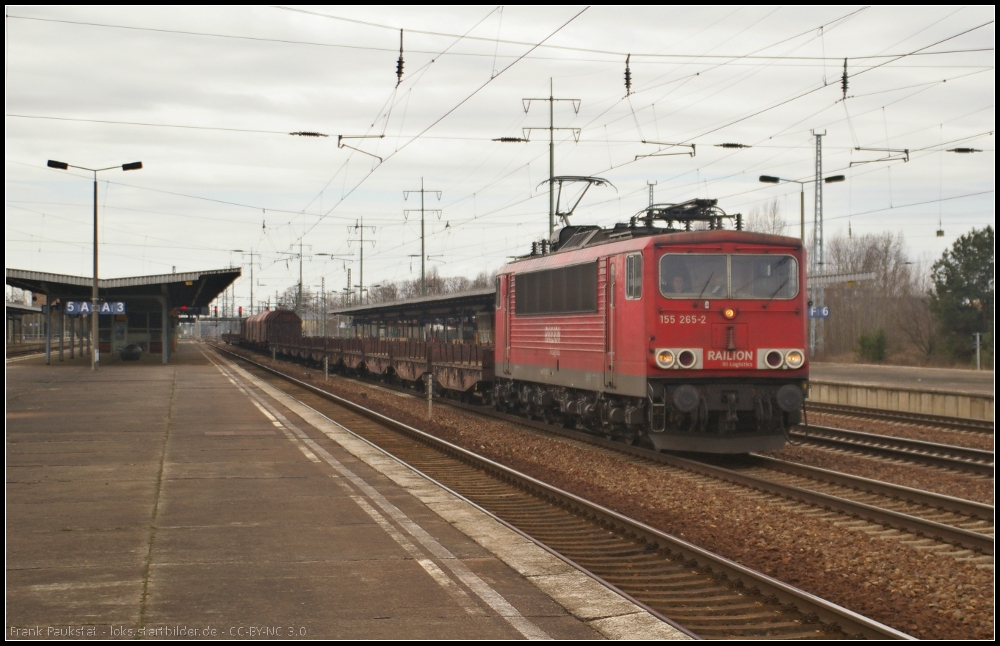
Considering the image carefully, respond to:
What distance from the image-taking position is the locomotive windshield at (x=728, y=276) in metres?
14.4

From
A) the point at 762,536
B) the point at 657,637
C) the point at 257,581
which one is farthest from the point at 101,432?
the point at 657,637

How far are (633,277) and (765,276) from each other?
2091 millimetres

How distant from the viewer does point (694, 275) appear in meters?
14.4

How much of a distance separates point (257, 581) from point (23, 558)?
2.20 metres

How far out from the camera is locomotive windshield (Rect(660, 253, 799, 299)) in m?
14.4

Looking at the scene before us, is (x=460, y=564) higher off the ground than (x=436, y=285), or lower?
lower

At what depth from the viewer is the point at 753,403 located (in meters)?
14.2

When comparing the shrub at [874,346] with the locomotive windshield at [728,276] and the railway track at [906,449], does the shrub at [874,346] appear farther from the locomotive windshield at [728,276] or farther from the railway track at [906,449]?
the locomotive windshield at [728,276]

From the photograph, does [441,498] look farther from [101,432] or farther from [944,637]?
[101,432]

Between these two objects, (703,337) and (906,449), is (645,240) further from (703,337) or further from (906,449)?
(906,449)

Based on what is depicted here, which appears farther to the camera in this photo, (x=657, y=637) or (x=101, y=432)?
(x=101, y=432)

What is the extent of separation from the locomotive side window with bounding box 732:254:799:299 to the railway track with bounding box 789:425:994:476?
2.46 metres

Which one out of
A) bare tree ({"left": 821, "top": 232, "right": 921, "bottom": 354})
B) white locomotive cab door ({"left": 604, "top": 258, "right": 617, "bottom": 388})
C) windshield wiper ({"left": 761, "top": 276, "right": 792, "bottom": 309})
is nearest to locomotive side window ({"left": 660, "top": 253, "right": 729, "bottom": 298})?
windshield wiper ({"left": 761, "top": 276, "right": 792, "bottom": 309})

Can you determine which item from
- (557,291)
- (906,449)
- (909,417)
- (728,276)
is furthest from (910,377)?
(728,276)
